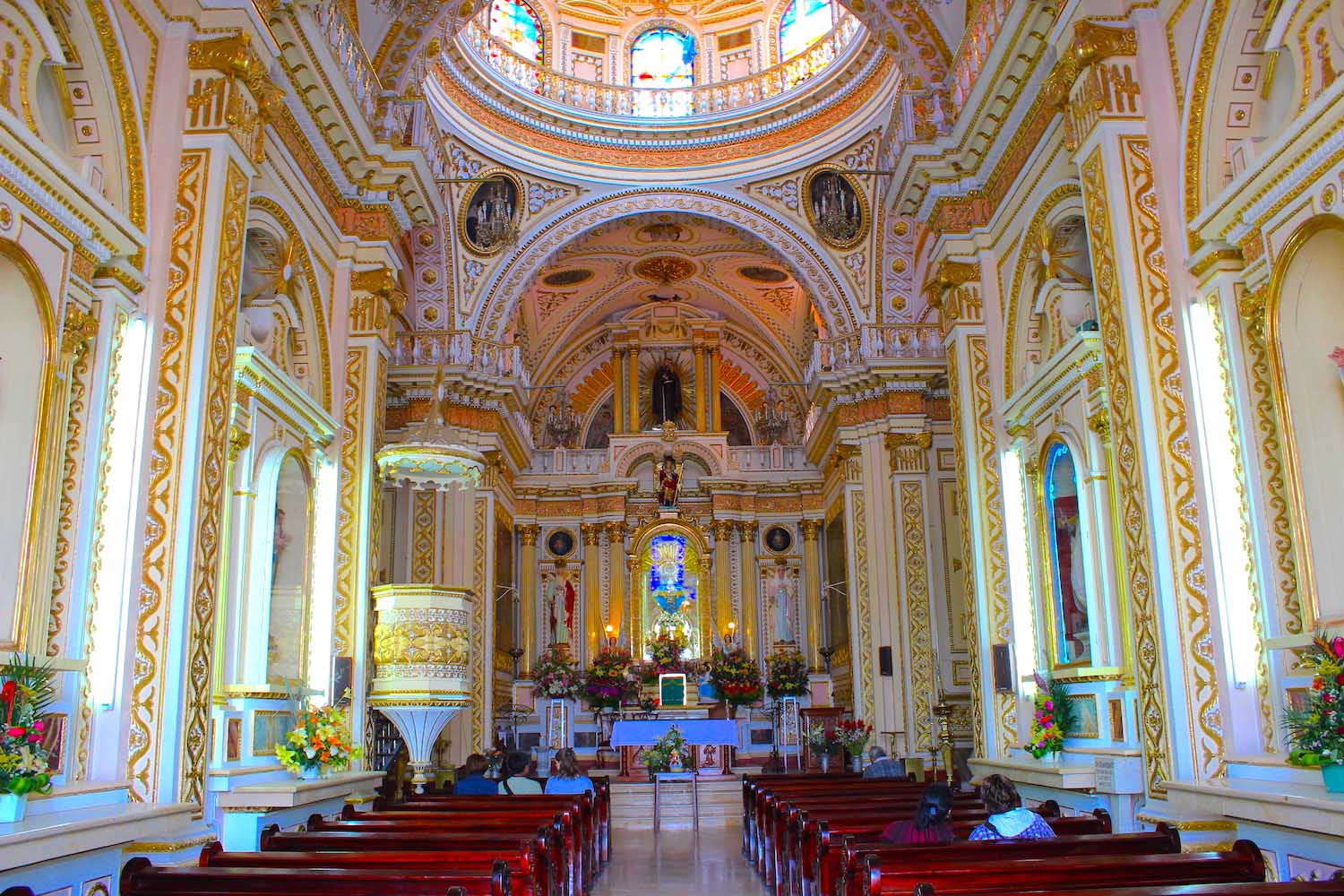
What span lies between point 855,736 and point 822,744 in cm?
140

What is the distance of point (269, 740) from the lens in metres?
8.76

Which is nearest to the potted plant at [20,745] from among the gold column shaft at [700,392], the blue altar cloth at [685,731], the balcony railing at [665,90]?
the blue altar cloth at [685,731]

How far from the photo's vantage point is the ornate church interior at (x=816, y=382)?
6137 millimetres

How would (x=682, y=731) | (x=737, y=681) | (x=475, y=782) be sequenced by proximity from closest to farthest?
1. (x=475, y=782)
2. (x=682, y=731)
3. (x=737, y=681)

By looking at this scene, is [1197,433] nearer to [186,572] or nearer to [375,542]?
[186,572]

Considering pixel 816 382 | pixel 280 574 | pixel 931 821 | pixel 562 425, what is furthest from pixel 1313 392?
pixel 562 425

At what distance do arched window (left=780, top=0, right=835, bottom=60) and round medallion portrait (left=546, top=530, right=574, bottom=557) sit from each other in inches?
403

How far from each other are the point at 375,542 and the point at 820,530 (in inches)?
527

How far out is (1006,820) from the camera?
5.76m

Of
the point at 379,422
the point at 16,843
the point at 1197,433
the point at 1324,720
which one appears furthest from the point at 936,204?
the point at 16,843

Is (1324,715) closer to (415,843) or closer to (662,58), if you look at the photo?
(415,843)

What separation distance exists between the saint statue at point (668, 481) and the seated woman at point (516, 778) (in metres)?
13.0

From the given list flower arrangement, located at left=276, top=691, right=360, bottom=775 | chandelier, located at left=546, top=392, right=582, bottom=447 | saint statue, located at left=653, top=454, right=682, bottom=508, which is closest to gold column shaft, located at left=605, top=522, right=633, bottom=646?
saint statue, located at left=653, top=454, right=682, bottom=508

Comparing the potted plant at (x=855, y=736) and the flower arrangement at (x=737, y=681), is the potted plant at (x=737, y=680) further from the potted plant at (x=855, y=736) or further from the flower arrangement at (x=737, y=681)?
the potted plant at (x=855, y=736)
